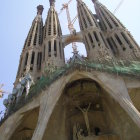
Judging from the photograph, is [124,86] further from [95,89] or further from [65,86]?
[65,86]

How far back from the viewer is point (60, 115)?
1382cm

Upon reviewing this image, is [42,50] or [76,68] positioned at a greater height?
[42,50]

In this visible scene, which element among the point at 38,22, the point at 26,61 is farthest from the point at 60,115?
the point at 38,22

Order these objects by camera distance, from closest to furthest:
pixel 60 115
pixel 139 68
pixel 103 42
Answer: pixel 139 68 → pixel 60 115 → pixel 103 42

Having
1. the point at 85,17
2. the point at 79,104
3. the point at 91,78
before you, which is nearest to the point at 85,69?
the point at 91,78

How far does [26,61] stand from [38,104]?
9.88 meters

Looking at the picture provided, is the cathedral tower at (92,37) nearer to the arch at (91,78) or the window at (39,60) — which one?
the window at (39,60)

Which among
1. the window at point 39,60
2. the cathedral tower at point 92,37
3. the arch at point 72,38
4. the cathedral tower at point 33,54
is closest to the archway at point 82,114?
the cathedral tower at point 92,37

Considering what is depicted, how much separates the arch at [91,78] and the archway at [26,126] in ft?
4.49

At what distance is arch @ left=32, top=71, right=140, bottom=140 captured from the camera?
424 inches

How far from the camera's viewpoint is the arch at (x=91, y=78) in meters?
10.8

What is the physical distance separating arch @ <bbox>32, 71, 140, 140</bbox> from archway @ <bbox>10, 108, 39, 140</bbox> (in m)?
1.37

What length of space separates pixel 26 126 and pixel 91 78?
474 centimetres

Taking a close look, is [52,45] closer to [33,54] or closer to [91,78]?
[33,54]
